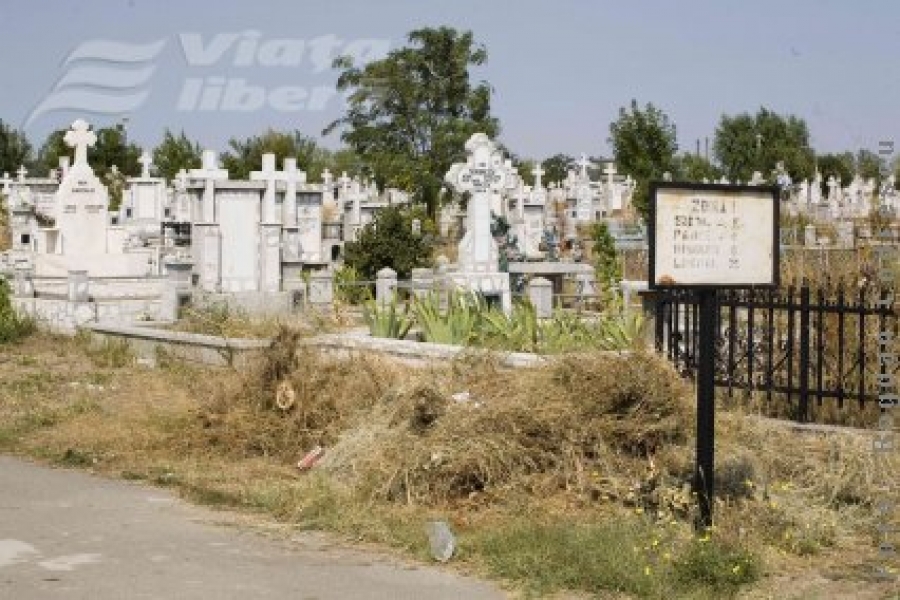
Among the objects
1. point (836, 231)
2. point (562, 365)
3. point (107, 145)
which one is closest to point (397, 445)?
point (562, 365)

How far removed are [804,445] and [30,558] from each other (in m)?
5.38

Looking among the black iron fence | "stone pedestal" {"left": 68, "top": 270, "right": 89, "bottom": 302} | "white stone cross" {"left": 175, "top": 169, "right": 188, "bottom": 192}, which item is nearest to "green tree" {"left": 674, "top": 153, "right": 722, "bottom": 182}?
"white stone cross" {"left": 175, "top": 169, "right": 188, "bottom": 192}

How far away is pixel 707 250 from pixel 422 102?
4666 cm

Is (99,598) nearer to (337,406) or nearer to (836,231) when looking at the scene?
(337,406)

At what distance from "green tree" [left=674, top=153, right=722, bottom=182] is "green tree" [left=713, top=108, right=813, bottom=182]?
891 millimetres

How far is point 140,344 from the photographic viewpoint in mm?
16812

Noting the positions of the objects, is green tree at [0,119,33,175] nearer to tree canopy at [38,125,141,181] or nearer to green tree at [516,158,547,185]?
tree canopy at [38,125,141,181]

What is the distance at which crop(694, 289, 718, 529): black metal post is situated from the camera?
7.05 m

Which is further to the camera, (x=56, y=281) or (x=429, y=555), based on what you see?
(x=56, y=281)

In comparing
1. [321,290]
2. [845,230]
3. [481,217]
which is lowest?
[321,290]

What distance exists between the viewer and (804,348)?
32.4 feet

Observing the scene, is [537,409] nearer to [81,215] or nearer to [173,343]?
[173,343]

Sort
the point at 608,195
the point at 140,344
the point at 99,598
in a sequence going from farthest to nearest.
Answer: the point at 608,195 → the point at 140,344 → the point at 99,598

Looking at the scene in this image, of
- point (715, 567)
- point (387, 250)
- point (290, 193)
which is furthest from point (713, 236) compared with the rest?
point (290, 193)
